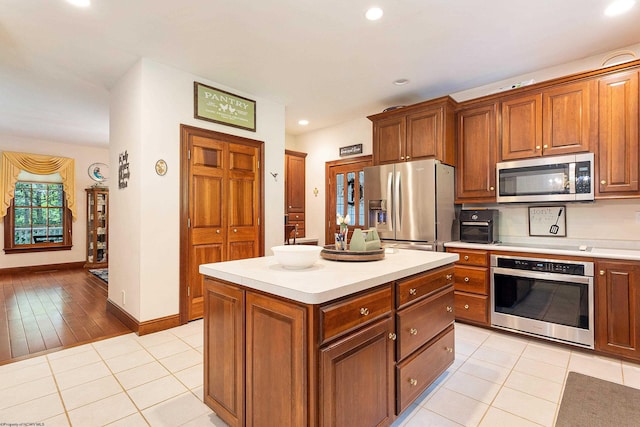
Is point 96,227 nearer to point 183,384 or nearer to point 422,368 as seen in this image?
point 183,384

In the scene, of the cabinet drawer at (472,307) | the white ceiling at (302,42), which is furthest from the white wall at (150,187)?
the cabinet drawer at (472,307)

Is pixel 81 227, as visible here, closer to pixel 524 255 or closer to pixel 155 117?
pixel 155 117

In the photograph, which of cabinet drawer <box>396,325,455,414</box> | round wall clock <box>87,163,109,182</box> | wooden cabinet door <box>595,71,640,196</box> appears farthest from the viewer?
round wall clock <box>87,163,109,182</box>

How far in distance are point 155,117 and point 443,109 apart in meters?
3.11

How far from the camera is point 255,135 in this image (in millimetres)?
4070

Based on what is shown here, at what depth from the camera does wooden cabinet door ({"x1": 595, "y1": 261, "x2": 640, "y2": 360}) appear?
2461 mm

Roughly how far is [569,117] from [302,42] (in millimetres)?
2612

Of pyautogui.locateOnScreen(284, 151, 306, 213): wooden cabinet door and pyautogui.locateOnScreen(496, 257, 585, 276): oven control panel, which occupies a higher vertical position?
pyautogui.locateOnScreen(284, 151, 306, 213): wooden cabinet door

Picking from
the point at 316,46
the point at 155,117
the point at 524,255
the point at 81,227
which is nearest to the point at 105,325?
the point at 155,117

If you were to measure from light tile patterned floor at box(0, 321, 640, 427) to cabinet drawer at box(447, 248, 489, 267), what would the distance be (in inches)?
29.3

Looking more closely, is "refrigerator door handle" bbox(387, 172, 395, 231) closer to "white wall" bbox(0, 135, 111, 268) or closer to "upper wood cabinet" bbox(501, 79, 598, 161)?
"upper wood cabinet" bbox(501, 79, 598, 161)

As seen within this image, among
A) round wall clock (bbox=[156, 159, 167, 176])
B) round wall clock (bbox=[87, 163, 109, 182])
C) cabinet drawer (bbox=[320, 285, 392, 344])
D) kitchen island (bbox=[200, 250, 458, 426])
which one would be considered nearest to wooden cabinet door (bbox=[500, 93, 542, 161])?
kitchen island (bbox=[200, 250, 458, 426])

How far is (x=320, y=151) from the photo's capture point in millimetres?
5684

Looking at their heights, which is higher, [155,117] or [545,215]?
[155,117]
